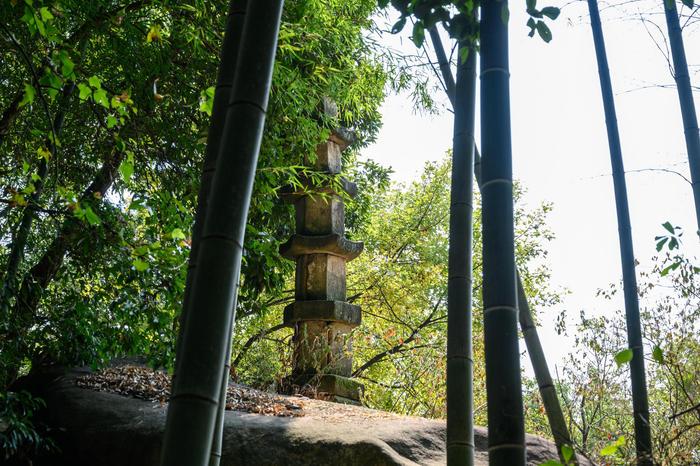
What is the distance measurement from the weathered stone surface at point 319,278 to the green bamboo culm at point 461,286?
128 inches

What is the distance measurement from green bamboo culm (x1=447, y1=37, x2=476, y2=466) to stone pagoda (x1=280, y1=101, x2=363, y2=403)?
306 centimetres

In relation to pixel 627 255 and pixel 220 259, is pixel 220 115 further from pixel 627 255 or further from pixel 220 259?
pixel 627 255

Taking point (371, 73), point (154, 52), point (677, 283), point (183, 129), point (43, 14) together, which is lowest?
point (677, 283)

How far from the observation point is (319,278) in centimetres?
579

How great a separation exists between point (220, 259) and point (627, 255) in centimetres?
243

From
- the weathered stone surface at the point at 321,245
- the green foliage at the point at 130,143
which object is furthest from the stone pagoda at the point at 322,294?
the green foliage at the point at 130,143

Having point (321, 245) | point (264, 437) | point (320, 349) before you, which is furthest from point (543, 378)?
point (321, 245)

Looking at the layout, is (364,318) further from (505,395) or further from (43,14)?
(505,395)

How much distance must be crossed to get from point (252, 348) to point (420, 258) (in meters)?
3.02

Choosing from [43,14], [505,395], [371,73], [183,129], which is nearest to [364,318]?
[371,73]

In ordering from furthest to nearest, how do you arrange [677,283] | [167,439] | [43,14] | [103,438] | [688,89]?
[677,283]
[103,438]
[688,89]
[43,14]
[167,439]

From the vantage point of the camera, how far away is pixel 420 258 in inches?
463

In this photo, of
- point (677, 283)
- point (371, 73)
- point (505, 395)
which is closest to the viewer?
point (505, 395)

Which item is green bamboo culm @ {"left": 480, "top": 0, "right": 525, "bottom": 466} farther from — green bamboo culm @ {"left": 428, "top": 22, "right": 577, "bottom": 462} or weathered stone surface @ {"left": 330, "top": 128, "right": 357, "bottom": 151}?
weathered stone surface @ {"left": 330, "top": 128, "right": 357, "bottom": 151}
